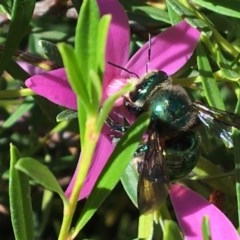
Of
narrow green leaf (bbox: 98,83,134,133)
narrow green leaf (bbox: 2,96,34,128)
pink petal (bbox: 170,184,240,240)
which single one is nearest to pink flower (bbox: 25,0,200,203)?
pink petal (bbox: 170,184,240,240)

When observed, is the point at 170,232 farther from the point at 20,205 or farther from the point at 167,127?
the point at 167,127

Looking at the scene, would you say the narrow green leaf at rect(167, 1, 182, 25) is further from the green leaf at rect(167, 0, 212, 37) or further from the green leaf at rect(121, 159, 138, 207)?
the green leaf at rect(121, 159, 138, 207)

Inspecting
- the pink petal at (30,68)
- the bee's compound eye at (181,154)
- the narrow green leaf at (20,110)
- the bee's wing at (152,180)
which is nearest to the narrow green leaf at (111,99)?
the bee's wing at (152,180)

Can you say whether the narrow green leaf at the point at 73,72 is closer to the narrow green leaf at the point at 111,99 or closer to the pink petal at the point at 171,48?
the narrow green leaf at the point at 111,99

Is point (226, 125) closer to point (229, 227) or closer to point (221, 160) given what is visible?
point (229, 227)

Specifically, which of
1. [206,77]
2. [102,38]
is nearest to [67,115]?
[206,77]
